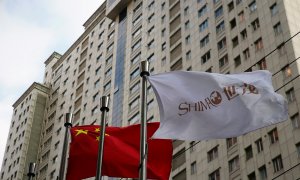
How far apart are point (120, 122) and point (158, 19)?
528 inches

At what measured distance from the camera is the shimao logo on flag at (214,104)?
16.3 m

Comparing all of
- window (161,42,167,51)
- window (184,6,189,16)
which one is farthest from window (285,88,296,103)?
window (161,42,167,51)

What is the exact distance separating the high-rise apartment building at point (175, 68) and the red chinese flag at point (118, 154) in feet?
15.8

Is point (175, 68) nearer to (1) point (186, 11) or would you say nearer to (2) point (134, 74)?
(1) point (186, 11)

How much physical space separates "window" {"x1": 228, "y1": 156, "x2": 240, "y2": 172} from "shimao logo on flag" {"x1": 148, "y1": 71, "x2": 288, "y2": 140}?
28.3m

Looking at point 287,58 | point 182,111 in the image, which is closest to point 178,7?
point 287,58

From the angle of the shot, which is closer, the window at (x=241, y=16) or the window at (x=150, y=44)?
the window at (x=241, y=16)

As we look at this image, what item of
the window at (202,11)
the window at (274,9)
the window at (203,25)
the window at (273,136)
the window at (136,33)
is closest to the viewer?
the window at (273,136)

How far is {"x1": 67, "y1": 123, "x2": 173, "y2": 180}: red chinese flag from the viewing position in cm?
1897

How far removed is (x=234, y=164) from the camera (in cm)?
4541

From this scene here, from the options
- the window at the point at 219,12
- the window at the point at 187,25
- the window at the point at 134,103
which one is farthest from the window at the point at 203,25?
the window at the point at 134,103

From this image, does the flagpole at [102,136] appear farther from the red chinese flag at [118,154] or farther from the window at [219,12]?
the window at [219,12]

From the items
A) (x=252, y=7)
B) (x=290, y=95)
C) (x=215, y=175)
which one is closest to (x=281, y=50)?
(x=290, y=95)

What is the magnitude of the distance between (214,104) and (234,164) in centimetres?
2939
